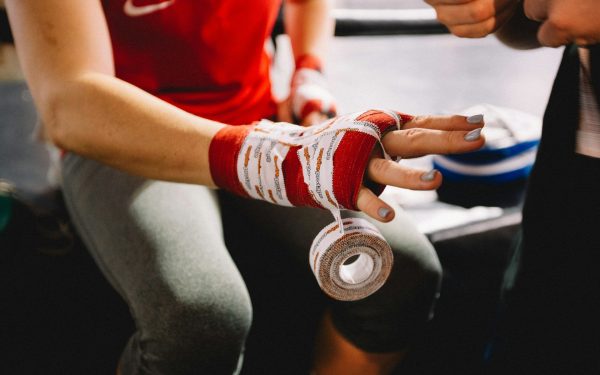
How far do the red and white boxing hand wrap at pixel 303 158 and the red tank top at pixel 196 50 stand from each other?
0.33m

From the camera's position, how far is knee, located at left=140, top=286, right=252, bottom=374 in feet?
1.99

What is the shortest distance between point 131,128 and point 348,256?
316 millimetres

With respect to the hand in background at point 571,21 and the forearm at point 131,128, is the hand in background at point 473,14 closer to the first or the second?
the hand in background at point 571,21

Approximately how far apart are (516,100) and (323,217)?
5.40 feet

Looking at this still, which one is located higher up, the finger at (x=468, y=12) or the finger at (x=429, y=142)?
the finger at (x=468, y=12)

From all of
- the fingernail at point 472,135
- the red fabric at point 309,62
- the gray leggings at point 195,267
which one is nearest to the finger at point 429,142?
the fingernail at point 472,135

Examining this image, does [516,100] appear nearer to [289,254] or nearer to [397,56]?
[397,56]

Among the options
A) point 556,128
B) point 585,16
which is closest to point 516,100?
point 556,128

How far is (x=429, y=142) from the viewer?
0.46 meters

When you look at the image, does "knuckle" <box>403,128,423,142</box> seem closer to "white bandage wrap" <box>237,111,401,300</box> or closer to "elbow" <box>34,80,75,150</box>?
"white bandage wrap" <box>237,111,401,300</box>

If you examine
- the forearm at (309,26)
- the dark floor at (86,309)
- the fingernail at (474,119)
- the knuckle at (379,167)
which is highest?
the fingernail at (474,119)

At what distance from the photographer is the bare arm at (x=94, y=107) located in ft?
1.88

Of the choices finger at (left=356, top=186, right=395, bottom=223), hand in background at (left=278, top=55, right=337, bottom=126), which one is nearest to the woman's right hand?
finger at (left=356, top=186, right=395, bottom=223)

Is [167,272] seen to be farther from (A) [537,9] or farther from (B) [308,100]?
(A) [537,9]
